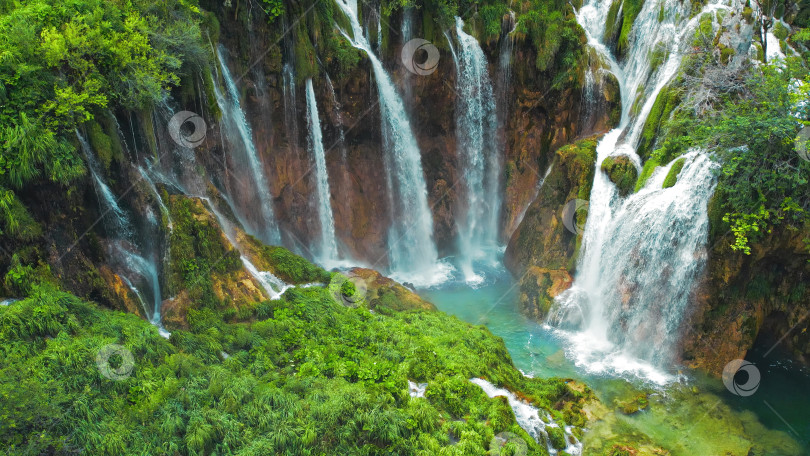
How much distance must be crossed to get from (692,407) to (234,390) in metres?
10.3

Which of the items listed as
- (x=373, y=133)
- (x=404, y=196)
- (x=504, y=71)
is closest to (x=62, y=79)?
(x=373, y=133)

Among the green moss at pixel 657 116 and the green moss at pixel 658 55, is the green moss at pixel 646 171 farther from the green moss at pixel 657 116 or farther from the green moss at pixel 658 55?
the green moss at pixel 658 55

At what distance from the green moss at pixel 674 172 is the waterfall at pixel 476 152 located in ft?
25.1

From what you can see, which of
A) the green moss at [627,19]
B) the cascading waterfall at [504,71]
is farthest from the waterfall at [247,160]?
the green moss at [627,19]

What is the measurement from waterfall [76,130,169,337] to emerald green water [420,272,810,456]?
929 cm

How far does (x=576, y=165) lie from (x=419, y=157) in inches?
236

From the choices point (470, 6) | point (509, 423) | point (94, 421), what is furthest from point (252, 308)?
point (470, 6)

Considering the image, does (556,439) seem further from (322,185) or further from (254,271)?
(322,185)

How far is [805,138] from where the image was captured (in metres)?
10.5

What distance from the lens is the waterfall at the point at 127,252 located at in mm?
10367

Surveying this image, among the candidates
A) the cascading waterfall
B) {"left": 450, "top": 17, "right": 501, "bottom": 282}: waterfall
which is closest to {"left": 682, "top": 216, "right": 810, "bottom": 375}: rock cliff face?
{"left": 450, "top": 17, "right": 501, "bottom": 282}: waterfall

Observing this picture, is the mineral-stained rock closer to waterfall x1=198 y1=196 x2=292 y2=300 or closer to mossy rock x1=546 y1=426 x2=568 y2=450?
mossy rock x1=546 y1=426 x2=568 y2=450

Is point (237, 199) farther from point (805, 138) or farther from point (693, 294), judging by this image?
point (805, 138)

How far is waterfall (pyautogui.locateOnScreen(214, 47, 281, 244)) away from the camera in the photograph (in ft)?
47.5
